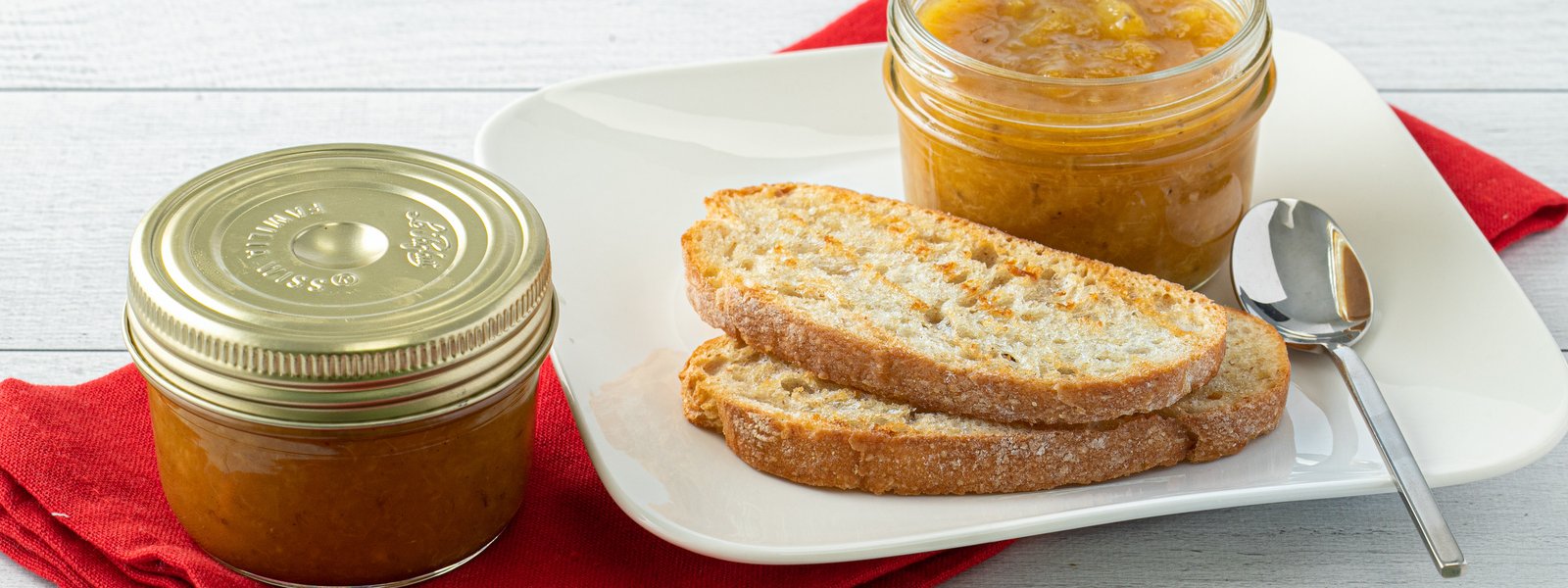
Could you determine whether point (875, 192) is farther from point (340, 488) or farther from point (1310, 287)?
point (340, 488)

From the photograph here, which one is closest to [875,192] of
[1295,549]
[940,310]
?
[940,310]

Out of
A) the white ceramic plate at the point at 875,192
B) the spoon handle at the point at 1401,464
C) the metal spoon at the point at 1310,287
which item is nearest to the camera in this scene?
the spoon handle at the point at 1401,464

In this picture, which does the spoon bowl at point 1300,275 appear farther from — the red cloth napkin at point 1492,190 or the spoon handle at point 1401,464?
the red cloth napkin at point 1492,190

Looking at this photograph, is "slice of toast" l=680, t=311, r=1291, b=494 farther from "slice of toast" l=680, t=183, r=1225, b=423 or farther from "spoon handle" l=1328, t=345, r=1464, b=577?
"spoon handle" l=1328, t=345, r=1464, b=577

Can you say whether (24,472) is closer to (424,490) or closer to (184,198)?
(184,198)

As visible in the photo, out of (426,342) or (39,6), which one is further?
(39,6)

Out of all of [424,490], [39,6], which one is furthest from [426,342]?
[39,6]

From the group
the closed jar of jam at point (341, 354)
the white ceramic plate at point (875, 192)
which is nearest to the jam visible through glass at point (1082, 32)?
the white ceramic plate at point (875, 192)
